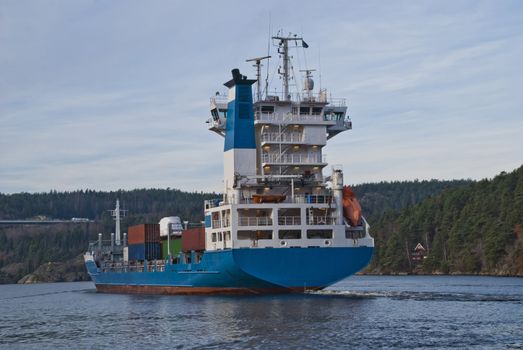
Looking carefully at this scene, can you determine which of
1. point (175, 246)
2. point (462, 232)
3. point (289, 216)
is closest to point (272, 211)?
point (289, 216)

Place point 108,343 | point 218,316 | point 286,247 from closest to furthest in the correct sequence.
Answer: point 108,343
point 218,316
point 286,247

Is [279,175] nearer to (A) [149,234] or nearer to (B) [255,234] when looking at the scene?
(B) [255,234]

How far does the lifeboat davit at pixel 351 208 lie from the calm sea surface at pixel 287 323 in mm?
5310

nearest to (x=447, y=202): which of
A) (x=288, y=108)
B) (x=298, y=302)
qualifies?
(x=288, y=108)

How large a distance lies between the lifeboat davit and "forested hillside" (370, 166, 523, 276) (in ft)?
161

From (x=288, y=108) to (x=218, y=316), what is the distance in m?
21.8

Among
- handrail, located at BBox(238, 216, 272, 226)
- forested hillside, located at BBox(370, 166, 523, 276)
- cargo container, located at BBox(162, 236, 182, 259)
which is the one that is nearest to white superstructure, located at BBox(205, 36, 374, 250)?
handrail, located at BBox(238, 216, 272, 226)

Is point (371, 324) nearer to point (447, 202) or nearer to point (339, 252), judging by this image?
point (339, 252)

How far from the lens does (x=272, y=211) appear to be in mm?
56062

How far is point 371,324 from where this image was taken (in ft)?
133

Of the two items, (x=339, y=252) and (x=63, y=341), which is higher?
(x=339, y=252)

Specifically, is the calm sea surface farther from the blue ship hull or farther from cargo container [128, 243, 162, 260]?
cargo container [128, 243, 162, 260]

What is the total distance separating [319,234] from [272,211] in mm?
→ 4099

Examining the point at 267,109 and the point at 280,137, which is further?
the point at 267,109
